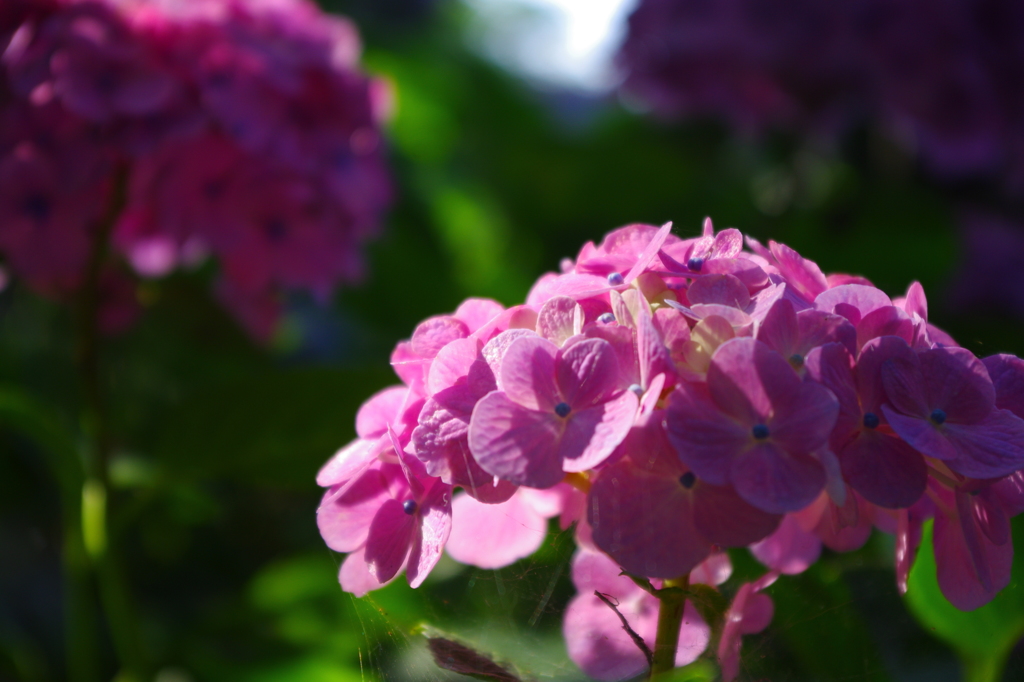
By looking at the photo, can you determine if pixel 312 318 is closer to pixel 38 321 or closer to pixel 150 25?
pixel 38 321

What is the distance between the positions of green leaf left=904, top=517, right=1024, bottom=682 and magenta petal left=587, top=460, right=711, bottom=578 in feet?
0.38

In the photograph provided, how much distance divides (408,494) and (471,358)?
0.16 feet

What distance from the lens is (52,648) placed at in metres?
0.76

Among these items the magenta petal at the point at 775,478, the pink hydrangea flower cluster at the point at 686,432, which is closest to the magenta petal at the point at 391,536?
the pink hydrangea flower cluster at the point at 686,432

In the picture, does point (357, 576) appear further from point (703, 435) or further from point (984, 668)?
point (984, 668)

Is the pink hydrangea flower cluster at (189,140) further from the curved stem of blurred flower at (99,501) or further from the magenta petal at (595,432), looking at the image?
the magenta petal at (595,432)

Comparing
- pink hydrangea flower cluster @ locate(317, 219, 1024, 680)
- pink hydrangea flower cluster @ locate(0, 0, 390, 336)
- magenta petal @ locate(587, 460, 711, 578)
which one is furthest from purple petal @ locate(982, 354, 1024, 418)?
pink hydrangea flower cluster @ locate(0, 0, 390, 336)

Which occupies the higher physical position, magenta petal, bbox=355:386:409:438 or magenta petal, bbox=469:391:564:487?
magenta petal, bbox=355:386:409:438

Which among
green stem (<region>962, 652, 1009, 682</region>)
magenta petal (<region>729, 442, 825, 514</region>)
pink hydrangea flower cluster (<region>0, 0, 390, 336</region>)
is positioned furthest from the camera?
pink hydrangea flower cluster (<region>0, 0, 390, 336</region>)

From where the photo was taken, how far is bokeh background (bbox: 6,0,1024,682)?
0.96ft

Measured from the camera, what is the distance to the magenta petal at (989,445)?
23 cm

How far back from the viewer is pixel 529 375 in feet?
0.81

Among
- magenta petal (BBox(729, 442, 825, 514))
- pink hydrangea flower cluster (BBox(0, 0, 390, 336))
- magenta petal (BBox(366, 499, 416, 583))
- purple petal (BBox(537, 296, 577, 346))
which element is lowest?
magenta petal (BBox(366, 499, 416, 583))

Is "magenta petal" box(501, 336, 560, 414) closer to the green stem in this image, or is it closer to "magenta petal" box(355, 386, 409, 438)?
"magenta petal" box(355, 386, 409, 438)
